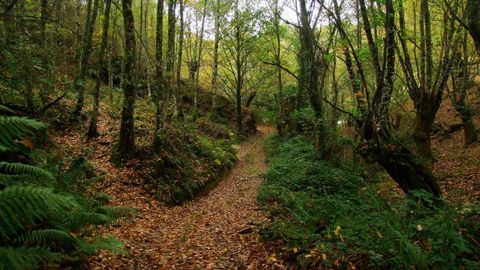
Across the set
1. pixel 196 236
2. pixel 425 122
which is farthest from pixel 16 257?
pixel 425 122

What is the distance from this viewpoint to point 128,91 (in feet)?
31.7

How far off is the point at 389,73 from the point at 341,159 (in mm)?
5212

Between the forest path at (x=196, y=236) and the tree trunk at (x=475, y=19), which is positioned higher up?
the tree trunk at (x=475, y=19)

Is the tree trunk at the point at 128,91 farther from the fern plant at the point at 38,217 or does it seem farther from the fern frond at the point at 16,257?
the fern frond at the point at 16,257

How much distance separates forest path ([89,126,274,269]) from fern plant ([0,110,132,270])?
67cm

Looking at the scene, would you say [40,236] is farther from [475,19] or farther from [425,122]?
[425,122]

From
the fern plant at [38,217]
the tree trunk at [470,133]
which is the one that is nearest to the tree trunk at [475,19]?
the fern plant at [38,217]

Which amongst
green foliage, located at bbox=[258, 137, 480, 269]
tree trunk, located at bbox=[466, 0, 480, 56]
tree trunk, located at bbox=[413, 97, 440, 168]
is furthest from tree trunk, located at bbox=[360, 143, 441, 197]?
tree trunk, located at bbox=[413, 97, 440, 168]

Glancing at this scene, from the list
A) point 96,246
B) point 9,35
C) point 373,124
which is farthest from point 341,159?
point 9,35

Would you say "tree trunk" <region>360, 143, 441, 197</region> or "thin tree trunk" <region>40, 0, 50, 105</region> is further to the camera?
"thin tree trunk" <region>40, 0, 50, 105</region>

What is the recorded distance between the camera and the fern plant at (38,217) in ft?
7.59

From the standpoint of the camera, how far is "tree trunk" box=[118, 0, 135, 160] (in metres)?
9.37

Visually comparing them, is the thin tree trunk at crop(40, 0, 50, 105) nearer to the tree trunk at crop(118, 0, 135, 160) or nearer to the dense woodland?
the dense woodland

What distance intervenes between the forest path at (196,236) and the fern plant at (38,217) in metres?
0.67
